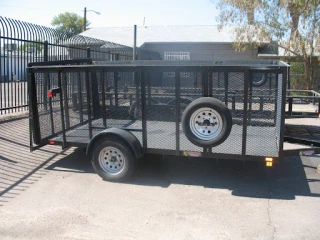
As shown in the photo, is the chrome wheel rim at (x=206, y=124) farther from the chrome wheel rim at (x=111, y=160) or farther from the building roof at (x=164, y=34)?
the building roof at (x=164, y=34)

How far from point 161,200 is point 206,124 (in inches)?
49.4

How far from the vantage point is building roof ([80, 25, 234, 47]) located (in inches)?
947

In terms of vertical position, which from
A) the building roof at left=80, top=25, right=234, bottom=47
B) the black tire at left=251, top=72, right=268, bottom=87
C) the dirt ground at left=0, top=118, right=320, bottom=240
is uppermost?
the building roof at left=80, top=25, right=234, bottom=47

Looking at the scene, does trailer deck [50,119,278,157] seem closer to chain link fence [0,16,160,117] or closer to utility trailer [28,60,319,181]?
utility trailer [28,60,319,181]

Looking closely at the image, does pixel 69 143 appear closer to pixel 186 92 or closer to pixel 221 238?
pixel 186 92

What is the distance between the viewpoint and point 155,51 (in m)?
24.2

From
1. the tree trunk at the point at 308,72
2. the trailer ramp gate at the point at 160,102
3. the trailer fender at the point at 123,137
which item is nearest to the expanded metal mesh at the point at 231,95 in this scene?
the trailer ramp gate at the point at 160,102

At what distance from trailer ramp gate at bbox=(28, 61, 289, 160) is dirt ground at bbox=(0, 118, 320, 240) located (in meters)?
0.57

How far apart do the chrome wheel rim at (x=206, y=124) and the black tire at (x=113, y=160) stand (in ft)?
3.50

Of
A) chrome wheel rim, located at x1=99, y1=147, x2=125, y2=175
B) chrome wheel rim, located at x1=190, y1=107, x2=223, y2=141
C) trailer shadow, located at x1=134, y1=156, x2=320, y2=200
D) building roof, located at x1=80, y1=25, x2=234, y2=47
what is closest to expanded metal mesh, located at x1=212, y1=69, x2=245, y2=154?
chrome wheel rim, located at x1=190, y1=107, x2=223, y2=141

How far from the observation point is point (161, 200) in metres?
4.93

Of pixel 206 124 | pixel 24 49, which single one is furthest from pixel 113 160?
pixel 24 49

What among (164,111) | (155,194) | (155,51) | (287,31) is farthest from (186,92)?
(155,51)

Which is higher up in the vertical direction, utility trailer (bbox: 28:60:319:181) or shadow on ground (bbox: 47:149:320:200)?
utility trailer (bbox: 28:60:319:181)
